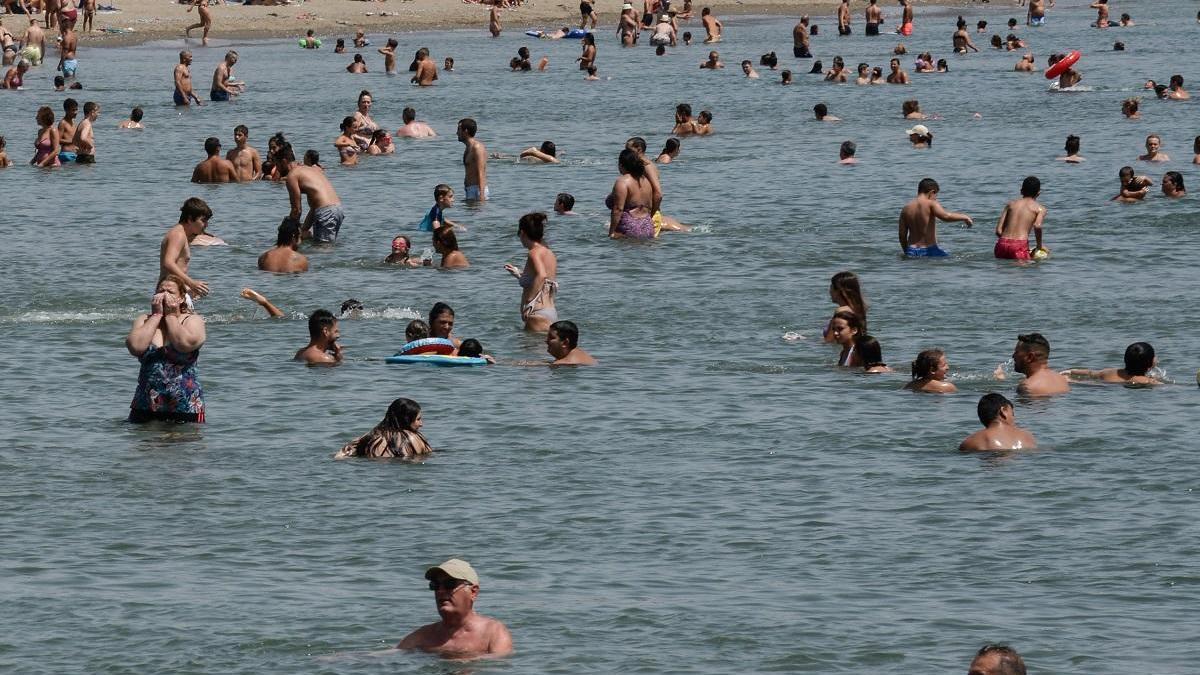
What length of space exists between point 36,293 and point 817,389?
1034 cm

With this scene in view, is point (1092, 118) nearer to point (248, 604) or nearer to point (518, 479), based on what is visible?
point (518, 479)

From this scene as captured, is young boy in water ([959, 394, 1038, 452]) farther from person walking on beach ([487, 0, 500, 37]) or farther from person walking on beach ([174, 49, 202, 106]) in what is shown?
person walking on beach ([487, 0, 500, 37])

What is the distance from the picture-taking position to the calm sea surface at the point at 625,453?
12.6 metres

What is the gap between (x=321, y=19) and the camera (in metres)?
70.4

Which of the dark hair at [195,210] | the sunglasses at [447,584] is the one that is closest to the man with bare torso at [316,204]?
the dark hair at [195,210]

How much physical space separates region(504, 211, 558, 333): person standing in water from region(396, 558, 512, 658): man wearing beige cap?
10.0 metres

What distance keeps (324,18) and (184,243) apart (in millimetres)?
52086

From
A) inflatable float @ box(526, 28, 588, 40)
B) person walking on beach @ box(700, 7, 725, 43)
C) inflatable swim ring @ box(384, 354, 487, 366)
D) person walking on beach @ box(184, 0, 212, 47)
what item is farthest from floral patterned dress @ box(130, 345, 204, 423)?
inflatable float @ box(526, 28, 588, 40)

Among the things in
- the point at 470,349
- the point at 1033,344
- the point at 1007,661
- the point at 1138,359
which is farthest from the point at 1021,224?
the point at 1007,661

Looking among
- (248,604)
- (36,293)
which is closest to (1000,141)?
(36,293)

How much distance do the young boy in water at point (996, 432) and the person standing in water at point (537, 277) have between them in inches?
244

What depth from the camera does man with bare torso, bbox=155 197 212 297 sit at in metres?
19.1

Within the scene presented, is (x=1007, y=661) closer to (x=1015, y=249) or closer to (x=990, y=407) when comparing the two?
(x=990, y=407)

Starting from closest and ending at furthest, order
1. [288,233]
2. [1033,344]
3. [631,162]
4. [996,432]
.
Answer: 1. [996,432]
2. [1033,344]
3. [288,233]
4. [631,162]
